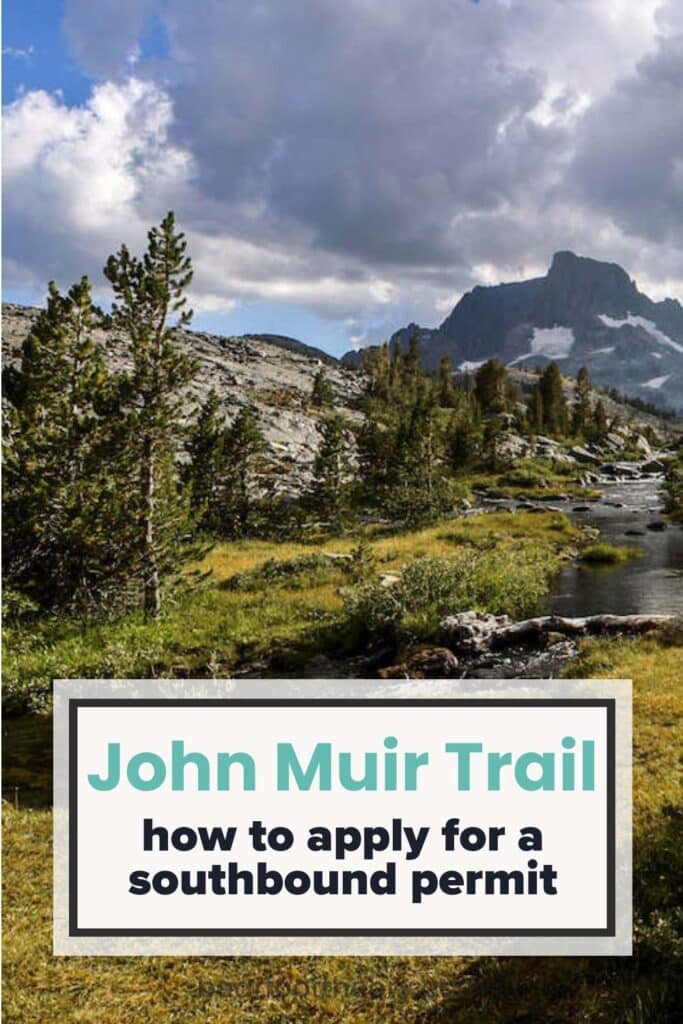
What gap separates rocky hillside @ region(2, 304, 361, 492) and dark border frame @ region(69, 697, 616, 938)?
207 ft

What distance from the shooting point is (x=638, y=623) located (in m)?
26.9

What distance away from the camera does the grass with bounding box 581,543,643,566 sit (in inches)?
1780

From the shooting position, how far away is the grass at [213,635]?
25.5 meters

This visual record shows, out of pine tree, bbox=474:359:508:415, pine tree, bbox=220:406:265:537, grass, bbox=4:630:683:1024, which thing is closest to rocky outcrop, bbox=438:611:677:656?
grass, bbox=4:630:683:1024

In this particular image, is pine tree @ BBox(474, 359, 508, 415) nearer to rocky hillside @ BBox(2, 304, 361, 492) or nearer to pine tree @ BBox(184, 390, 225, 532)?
rocky hillside @ BBox(2, 304, 361, 492)

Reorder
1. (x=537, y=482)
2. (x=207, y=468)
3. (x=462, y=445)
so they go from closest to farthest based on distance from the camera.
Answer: (x=207, y=468) → (x=537, y=482) → (x=462, y=445)

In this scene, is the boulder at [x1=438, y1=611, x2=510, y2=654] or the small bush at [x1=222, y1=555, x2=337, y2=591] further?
the small bush at [x1=222, y1=555, x2=337, y2=591]

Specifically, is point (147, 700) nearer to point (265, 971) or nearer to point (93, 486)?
point (265, 971)

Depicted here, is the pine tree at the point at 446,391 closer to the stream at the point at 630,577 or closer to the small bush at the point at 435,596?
the stream at the point at 630,577

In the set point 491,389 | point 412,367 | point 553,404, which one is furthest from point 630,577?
point 412,367

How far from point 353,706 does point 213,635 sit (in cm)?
2255

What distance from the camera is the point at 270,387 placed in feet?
499

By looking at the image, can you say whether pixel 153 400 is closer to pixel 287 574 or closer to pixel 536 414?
pixel 287 574

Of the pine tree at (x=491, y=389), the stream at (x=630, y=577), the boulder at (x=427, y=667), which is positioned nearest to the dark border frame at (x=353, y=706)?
the boulder at (x=427, y=667)
